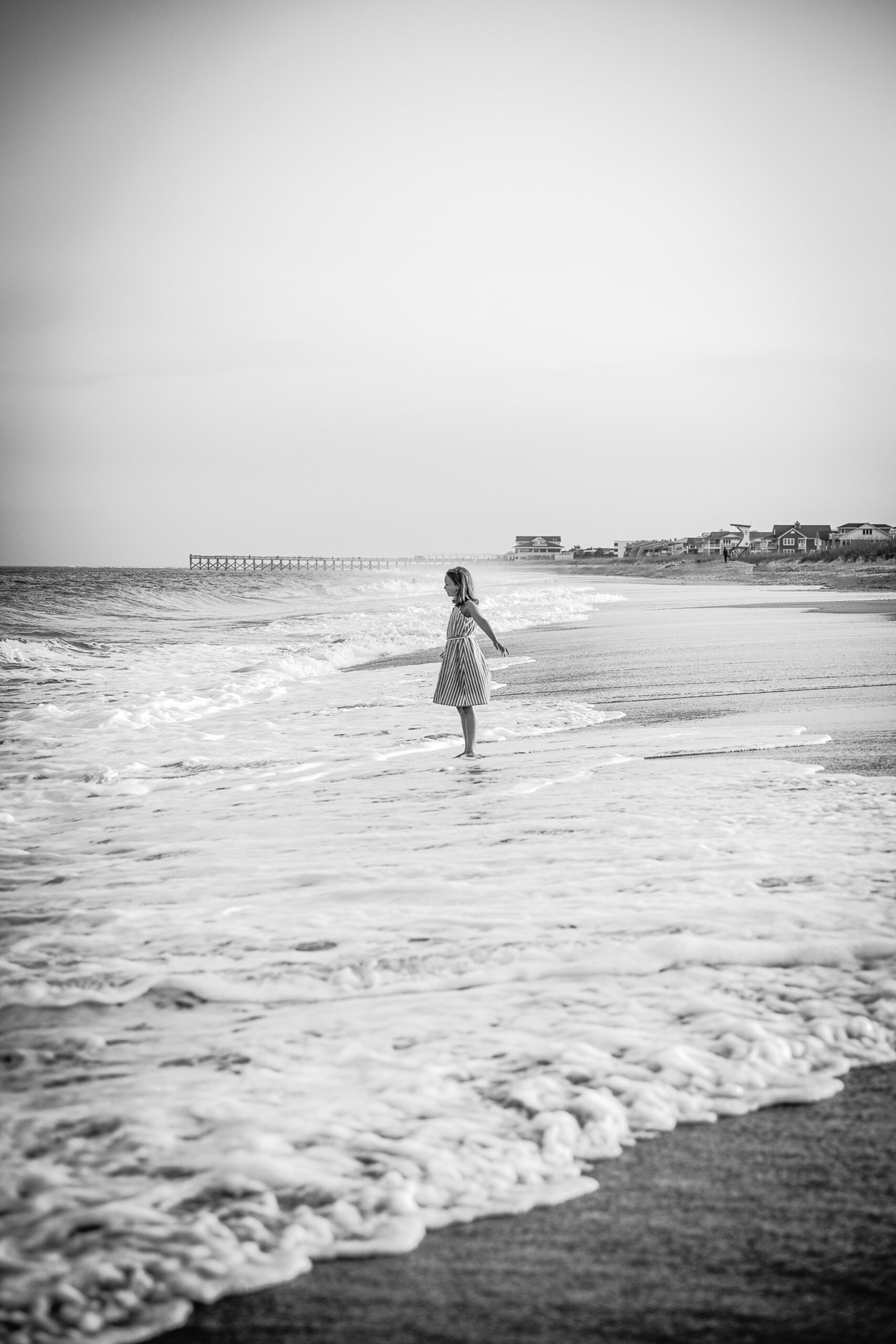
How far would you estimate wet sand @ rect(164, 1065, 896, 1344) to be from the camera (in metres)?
2.04

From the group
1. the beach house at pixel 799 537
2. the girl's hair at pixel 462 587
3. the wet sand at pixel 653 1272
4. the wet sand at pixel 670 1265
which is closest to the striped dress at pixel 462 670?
the girl's hair at pixel 462 587

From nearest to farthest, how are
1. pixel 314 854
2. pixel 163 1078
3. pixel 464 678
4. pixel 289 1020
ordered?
pixel 163 1078 < pixel 289 1020 < pixel 314 854 < pixel 464 678

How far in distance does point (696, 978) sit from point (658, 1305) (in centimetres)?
178

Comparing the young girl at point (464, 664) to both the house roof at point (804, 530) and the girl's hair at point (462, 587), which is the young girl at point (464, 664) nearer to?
the girl's hair at point (462, 587)

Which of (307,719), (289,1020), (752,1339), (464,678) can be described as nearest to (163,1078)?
(289,1020)

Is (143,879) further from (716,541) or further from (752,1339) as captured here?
(716,541)

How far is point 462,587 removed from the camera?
30.7 feet

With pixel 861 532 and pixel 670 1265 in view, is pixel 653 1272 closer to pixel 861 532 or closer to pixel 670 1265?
pixel 670 1265

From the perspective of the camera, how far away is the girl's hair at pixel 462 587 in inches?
369

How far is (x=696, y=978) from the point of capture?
3.78 metres

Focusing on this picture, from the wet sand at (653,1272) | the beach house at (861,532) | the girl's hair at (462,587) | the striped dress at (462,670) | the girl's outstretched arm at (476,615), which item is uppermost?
the beach house at (861,532)

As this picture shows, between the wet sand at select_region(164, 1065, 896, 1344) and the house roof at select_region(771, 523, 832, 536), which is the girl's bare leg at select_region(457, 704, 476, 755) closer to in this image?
Result: the wet sand at select_region(164, 1065, 896, 1344)

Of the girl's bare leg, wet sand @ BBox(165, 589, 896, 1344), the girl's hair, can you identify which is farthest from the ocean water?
the girl's hair

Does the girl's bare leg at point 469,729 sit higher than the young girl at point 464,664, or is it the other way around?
the young girl at point 464,664
